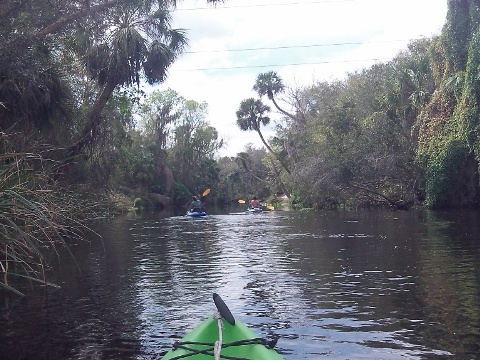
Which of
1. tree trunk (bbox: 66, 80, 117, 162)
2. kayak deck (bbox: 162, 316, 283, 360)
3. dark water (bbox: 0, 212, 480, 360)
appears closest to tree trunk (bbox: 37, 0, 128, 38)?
dark water (bbox: 0, 212, 480, 360)

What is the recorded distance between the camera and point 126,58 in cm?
2403

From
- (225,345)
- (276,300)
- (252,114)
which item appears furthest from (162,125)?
(225,345)

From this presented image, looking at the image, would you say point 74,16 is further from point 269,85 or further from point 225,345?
point 269,85

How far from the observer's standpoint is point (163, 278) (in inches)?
501

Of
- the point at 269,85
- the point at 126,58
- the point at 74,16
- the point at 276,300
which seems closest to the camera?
the point at 276,300

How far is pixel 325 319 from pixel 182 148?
208 ft

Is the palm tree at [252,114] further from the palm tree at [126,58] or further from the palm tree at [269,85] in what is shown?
the palm tree at [126,58]

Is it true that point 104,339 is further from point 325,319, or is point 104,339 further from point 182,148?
point 182,148

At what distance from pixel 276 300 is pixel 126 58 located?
16.1 metres

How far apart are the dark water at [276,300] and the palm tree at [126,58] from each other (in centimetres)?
803

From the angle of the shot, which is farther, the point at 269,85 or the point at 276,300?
the point at 269,85

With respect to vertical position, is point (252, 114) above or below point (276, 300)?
above

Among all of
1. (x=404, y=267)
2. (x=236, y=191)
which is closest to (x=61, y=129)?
(x=404, y=267)

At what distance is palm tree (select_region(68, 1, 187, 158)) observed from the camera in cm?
2317
